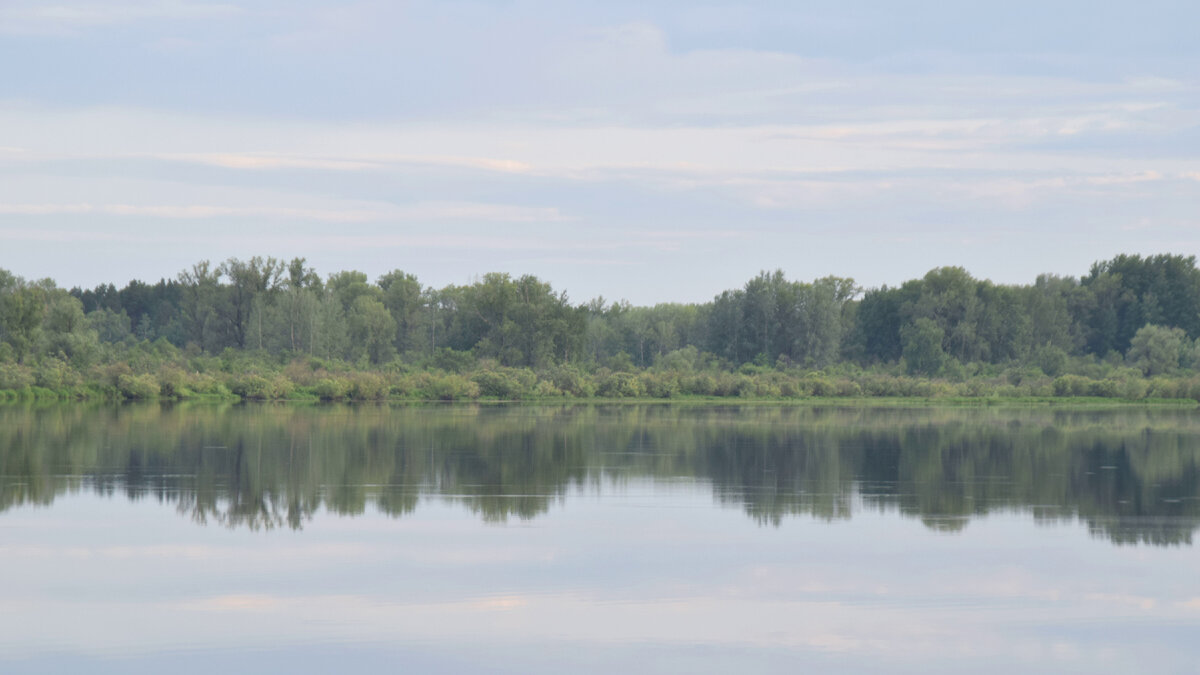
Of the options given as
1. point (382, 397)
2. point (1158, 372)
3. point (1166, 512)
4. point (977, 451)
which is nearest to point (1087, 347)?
point (1158, 372)

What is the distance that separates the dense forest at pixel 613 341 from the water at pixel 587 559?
32.8 metres

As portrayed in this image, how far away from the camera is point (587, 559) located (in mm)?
13672

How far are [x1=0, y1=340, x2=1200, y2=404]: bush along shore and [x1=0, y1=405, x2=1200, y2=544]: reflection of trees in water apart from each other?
43.8 ft

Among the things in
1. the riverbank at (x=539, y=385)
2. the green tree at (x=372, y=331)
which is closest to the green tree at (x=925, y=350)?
the riverbank at (x=539, y=385)

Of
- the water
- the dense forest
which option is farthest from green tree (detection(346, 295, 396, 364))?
the water

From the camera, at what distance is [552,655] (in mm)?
9609

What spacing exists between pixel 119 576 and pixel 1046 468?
1877cm

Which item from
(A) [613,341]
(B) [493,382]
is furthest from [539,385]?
(A) [613,341]

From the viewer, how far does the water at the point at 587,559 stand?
9.86 meters

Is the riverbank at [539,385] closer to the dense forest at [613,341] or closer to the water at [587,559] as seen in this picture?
the dense forest at [613,341]

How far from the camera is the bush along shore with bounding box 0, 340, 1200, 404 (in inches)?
2192

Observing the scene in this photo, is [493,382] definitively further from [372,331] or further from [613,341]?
[613,341]

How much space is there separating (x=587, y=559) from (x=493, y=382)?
4896 centimetres

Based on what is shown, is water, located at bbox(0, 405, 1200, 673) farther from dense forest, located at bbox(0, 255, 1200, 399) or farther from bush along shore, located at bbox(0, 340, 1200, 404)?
dense forest, located at bbox(0, 255, 1200, 399)
